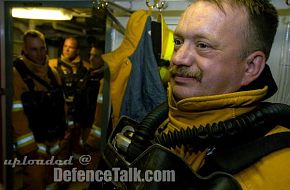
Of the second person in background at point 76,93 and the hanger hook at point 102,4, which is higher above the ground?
the hanger hook at point 102,4

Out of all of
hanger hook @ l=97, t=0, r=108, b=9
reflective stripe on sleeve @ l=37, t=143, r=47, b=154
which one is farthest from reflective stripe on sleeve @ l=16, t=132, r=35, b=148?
hanger hook @ l=97, t=0, r=108, b=9

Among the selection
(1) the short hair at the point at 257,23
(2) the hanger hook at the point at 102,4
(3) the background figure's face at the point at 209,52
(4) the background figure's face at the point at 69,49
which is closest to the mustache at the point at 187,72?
(3) the background figure's face at the point at 209,52

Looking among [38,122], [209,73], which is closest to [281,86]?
[209,73]

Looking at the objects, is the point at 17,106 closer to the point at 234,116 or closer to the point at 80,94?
the point at 80,94

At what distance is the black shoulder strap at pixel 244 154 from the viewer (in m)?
0.60

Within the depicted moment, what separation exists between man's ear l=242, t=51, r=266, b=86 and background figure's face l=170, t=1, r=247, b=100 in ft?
0.05

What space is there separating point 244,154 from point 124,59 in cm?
90

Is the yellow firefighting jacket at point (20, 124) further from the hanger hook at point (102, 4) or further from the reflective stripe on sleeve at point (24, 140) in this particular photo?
the hanger hook at point (102, 4)

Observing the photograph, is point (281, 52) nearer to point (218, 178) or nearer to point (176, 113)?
point (176, 113)

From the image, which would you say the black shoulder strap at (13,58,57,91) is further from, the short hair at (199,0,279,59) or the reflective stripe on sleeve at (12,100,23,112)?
the short hair at (199,0,279,59)

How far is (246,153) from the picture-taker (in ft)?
2.03

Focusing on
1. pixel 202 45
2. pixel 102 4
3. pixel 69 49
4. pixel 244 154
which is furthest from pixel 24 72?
pixel 244 154

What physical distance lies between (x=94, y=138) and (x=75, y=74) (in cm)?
84

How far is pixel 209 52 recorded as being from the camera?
0.74 meters
